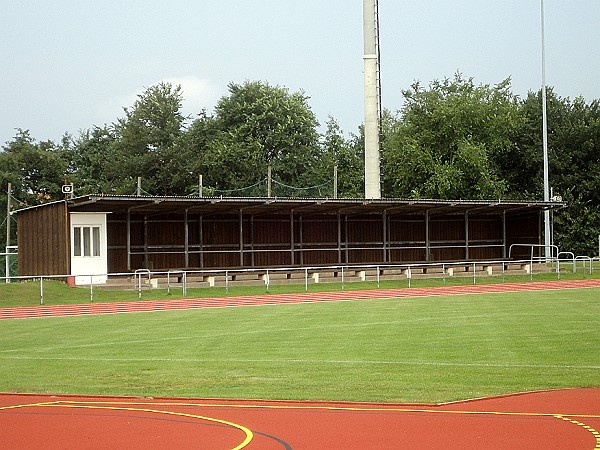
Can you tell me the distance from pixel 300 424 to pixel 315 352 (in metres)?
6.38

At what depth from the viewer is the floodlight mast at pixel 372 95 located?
48594mm

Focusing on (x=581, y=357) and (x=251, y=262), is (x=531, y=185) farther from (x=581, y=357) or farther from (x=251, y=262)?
(x=581, y=357)

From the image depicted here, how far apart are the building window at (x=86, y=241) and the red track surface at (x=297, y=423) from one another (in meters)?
21.7

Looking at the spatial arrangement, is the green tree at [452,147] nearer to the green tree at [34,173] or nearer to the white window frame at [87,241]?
the green tree at [34,173]

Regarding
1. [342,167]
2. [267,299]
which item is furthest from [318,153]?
[267,299]

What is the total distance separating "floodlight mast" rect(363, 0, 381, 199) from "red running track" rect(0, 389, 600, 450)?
37.1 m

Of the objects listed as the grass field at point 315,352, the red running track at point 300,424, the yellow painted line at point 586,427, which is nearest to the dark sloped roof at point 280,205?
the grass field at point 315,352

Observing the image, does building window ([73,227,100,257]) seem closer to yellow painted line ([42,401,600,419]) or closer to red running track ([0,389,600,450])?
red running track ([0,389,600,450])

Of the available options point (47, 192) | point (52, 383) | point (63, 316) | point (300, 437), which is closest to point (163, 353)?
point (52, 383)

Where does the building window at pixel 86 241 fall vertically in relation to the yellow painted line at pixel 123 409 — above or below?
above

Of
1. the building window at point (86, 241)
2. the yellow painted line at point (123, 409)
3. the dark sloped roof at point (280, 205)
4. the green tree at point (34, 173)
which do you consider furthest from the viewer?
the green tree at point (34, 173)

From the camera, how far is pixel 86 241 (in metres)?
34.5

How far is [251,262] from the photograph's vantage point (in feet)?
131

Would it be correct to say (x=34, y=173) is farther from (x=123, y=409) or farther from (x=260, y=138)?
(x=123, y=409)
